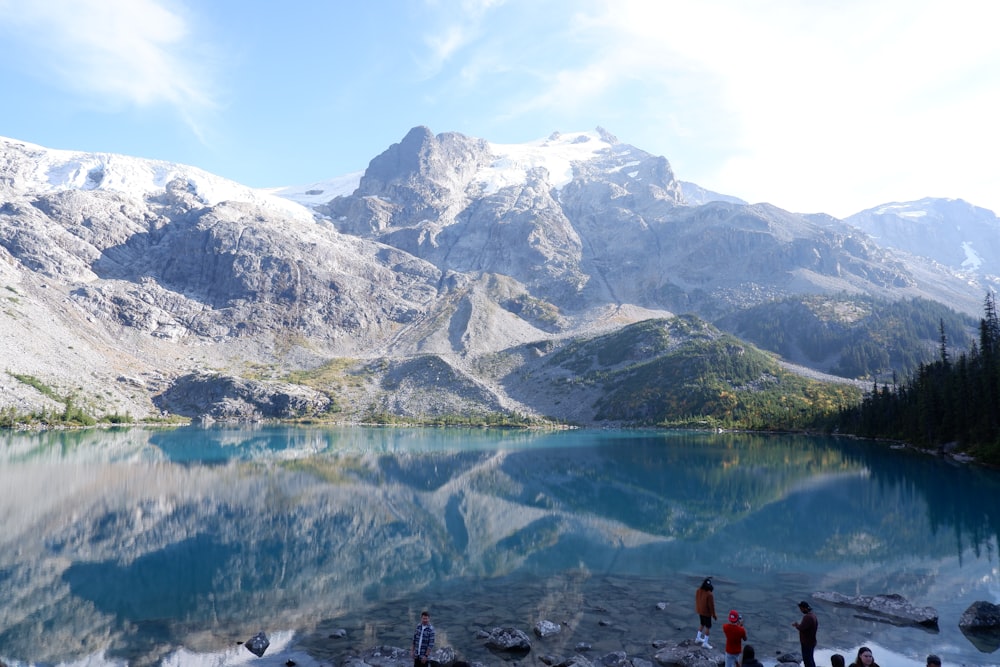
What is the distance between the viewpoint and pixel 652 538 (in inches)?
1399

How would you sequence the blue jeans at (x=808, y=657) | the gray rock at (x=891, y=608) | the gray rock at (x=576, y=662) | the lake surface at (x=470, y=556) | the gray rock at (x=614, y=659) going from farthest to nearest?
the gray rock at (x=891, y=608) < the lake surface at (x=470, y=556) < the gray rock at (x=614, y=659) < the gray rock at (x=576, y=662) < the blue jeans at (x=808, y=657)

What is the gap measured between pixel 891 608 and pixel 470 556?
62.4 ft

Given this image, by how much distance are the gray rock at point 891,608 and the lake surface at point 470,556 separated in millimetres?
638

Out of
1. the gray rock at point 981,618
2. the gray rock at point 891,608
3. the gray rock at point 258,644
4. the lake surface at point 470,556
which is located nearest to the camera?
the gray rock at point 258,644

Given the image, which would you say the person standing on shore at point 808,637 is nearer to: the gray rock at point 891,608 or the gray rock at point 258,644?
the gray rock at point 891,608

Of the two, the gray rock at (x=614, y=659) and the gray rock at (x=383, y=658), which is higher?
the gray rock at (x=614, y=659)

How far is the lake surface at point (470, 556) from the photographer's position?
66.6ft

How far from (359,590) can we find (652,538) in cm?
1763

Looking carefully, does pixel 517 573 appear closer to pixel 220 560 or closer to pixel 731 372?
pixel 220 560

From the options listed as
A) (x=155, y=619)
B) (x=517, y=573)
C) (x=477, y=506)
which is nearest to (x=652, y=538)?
(x=517, y=573)

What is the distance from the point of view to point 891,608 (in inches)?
845

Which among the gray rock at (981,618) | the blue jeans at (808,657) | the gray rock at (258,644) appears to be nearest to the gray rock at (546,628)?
the blue jeans at (808,657)

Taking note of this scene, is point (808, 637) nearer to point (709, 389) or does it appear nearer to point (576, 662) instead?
point (576, 662)

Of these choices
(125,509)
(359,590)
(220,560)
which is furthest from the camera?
(125,509)
